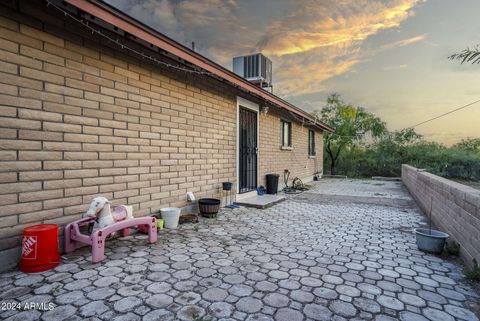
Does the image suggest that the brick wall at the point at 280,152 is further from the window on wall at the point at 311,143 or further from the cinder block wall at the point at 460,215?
the cinder block wall at the point at 460,215

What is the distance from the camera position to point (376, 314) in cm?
177

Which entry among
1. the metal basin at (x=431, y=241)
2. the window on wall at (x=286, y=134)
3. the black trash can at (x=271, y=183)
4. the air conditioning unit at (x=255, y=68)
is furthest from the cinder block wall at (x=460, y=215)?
the air conditioning unit at (x=255, y=68)

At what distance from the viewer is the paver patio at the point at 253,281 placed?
1784mm

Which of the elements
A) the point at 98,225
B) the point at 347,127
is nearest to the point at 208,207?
the point at 98,225

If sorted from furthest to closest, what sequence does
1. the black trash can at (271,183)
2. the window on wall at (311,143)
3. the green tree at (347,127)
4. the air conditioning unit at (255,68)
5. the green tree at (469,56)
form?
the green tree at (347,127)
the window on wall at (311,143)
the air conditioning unit at (255,68)
the black trash can at (271,183)
the green tree at (469,56)

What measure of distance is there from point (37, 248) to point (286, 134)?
8.63m

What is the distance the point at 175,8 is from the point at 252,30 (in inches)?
98.6

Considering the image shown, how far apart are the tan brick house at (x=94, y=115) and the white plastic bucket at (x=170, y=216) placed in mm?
216

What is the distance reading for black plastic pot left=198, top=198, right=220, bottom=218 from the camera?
465cm

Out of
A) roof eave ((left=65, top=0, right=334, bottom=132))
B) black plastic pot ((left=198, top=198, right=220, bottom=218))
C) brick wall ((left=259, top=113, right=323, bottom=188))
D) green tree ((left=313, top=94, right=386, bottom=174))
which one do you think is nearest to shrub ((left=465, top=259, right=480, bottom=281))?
black plastic pot ((left=198, top=198, right=220, bottom=218))

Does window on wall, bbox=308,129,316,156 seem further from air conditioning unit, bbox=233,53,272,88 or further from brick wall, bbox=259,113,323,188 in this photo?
air conditioning unit, bbox=233,53,272,88

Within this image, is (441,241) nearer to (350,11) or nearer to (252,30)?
(350,11)

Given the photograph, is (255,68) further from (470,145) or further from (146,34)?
(470,145)

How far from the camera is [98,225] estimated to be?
2.81 metres
